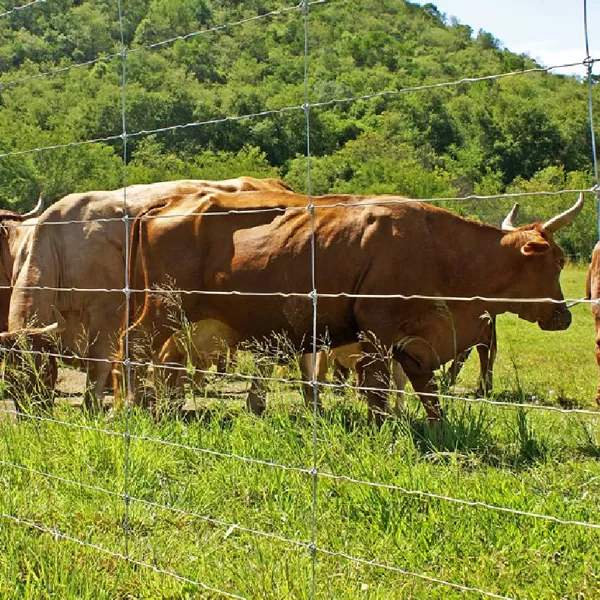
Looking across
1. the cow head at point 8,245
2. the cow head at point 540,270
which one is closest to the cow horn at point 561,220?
the cow head at point 540,270

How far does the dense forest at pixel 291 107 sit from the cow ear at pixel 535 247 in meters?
1.10

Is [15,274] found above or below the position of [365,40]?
below

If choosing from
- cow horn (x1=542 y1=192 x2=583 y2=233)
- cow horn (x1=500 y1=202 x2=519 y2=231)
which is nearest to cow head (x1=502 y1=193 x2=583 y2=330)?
cow horn (x1=542 y1=192 x2=583 y2=233)

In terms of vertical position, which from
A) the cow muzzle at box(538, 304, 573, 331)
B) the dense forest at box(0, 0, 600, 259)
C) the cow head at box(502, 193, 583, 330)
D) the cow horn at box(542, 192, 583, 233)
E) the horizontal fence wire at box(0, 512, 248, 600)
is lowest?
the horizontal fence wire at box(0, 512, 248, 600)

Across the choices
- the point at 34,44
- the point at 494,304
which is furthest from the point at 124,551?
the point at 34,44

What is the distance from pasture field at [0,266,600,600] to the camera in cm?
Answer: 352

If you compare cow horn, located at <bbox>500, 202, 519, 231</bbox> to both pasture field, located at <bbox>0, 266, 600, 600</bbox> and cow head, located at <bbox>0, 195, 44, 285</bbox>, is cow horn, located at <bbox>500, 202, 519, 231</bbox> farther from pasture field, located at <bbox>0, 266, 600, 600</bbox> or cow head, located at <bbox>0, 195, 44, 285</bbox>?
A: cow head, located at <bbox>0, 195, 44, 285</bbox>

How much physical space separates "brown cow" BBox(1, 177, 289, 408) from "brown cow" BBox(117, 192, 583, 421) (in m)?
1.67

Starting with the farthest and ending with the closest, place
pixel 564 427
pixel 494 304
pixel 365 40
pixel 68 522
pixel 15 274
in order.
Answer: pixel 365 40 → pixel 15 274 → pixel 494 304 → pixel 564 427 → pixel 68 522

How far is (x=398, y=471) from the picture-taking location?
14.3ft

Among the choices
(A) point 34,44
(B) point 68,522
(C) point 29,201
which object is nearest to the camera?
(B) point 68,522

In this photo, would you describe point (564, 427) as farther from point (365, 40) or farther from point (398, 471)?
point (365, 40)

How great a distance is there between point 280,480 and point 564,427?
6.63ft

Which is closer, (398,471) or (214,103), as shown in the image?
(398,471)
